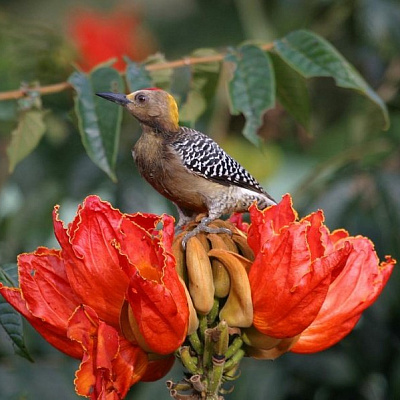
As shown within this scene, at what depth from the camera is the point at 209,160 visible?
2.41m

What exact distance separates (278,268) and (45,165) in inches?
92.4

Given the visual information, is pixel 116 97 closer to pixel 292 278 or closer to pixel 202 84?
pixel 202 84

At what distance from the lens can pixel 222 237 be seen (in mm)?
1907

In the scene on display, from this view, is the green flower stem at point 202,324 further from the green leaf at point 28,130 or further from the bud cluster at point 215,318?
Answer: the green leaf at point 28,130

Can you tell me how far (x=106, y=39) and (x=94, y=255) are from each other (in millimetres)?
2720

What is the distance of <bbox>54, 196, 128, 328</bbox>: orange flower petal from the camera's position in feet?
5.60

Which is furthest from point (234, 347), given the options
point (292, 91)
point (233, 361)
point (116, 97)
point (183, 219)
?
point (292, 91)

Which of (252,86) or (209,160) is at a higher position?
(252,86)

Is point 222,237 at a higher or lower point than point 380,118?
higher

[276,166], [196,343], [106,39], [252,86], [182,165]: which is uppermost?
[252,86]

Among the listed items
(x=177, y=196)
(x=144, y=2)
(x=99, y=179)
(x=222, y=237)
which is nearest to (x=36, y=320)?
(x=222, y=237)

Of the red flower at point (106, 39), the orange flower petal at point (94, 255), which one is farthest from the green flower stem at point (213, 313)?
the red flower at point (106, 39)

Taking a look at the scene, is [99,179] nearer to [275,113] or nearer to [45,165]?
[45,165]

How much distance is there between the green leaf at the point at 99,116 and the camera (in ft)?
7.53
